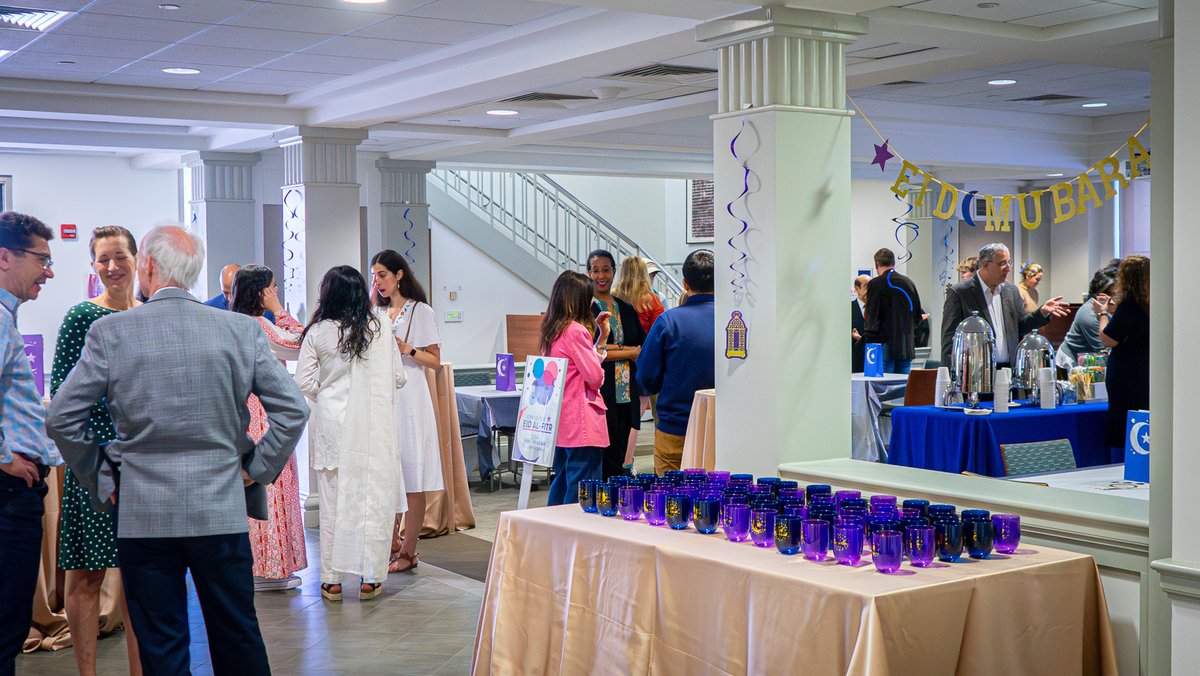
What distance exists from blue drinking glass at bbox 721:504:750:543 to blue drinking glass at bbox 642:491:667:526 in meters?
0.27

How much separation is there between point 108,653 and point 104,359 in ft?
7.22

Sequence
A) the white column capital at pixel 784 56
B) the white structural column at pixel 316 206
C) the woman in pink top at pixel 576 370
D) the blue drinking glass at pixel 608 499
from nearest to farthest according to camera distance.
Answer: the blue drinking glass at pixel 608 499 < the white column capital at pixel 784 56 < the woman in pink top at pixel 576 370 < the white structural column at pixel 316 206

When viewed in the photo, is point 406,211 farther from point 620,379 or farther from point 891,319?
point 620,379

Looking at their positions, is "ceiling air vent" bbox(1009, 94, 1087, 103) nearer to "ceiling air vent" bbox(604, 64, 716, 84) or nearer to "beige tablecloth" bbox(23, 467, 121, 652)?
"ceiling air vent" bbox(604, 64, 716, 84)

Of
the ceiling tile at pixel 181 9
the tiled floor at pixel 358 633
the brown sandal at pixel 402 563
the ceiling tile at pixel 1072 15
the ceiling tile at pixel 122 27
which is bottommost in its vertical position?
the tiled floor at pixel 358 633

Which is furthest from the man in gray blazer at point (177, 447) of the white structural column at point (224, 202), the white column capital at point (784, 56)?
the white structural column at point (224, 202)

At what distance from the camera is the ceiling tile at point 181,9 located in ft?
16.6

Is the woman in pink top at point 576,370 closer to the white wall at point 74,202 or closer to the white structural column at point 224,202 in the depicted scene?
the white structural column at point 224,202

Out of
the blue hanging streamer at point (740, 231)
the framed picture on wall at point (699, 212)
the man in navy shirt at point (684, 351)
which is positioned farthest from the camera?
the framed picture on wall at point (699, 212)

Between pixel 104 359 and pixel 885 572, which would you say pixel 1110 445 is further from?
pixel 104 359

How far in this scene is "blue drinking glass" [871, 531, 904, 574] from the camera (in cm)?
283

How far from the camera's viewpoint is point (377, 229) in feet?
41.4

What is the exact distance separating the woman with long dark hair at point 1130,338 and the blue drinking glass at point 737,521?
10.5 ft

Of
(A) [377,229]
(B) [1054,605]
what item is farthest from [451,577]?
(A) [377,229]
